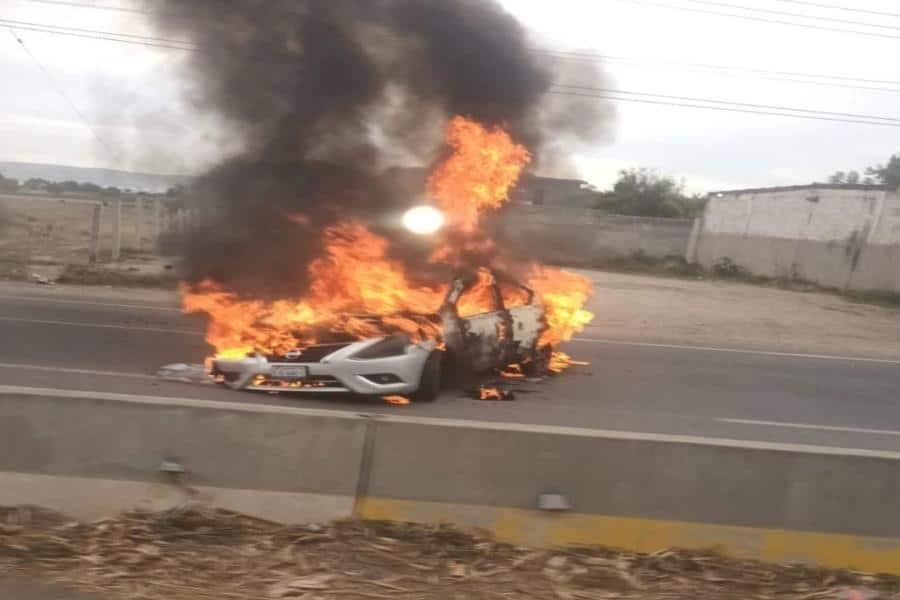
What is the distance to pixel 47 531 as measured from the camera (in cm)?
430

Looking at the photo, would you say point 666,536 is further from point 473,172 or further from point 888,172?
point 888,172

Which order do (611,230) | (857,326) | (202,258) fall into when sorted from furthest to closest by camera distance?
(611,230) < (857,326) < (202,258)

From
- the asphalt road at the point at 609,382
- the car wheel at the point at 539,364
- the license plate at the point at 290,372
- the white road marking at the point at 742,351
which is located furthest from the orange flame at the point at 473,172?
the white road marking at the point at 742,351

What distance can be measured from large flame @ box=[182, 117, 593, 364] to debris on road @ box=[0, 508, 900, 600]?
4196 millimetres

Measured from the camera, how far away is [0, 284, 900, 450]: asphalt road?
8805 mm

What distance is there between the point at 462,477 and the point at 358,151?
7.33 m

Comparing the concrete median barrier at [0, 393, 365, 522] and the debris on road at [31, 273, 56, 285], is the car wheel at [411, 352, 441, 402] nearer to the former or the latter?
the concrete median barrier at [0, 393, 365, 522]

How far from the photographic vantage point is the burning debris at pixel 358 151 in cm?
1023

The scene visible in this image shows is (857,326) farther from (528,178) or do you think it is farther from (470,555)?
(470,555)

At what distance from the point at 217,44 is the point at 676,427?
23.0ft

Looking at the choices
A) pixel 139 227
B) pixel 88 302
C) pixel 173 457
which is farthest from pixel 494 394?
pixel 139 227

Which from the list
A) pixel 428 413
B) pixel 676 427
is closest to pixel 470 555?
pixel 428 413

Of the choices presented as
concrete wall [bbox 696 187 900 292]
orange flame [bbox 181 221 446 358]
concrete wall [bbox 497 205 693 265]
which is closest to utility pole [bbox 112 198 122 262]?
concrete wall [bbox 497 205 693 265]

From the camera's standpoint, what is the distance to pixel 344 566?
410 centimetres
